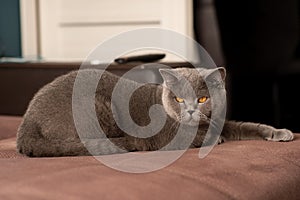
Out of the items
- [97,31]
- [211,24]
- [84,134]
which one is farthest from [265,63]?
[84,134]

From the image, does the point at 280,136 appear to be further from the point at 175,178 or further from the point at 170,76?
the point at 175,178

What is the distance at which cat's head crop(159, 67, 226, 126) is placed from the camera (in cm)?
137

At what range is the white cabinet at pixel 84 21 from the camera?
265 centimetres

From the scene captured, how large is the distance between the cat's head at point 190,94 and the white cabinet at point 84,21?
49.3 inches

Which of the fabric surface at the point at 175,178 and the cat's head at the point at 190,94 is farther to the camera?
the cat's head at the point at 190,94

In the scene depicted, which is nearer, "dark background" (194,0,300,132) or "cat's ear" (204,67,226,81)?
"cat's ear" (204,67,226,81)

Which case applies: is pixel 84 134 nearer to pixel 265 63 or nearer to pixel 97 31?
pixel 265 63

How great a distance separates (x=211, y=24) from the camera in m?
2.42

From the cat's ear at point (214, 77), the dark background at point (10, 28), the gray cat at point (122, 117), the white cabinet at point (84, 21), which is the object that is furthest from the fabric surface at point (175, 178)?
the dark background at point (10, 28)

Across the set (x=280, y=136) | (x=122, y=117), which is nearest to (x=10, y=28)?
(x=122, y=117)

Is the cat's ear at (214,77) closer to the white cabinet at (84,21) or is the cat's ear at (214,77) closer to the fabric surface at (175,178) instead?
the fabric surface at (175,178)

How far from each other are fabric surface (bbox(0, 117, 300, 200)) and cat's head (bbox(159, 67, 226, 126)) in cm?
10

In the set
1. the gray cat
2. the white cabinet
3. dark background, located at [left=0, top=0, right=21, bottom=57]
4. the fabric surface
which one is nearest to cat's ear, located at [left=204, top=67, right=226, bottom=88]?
the gray cat

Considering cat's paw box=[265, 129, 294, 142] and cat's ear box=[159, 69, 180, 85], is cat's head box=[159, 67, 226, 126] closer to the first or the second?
cat's ear box=[159, 69, 180, 85]
